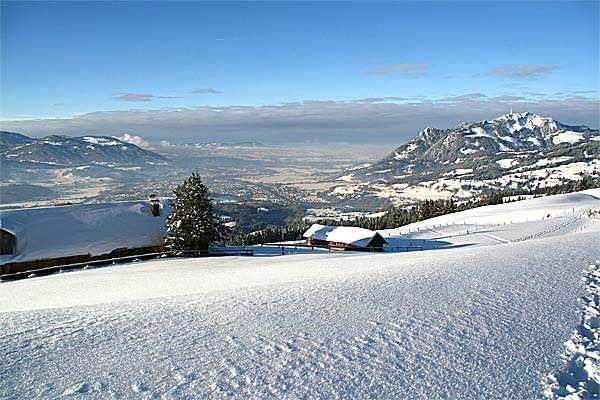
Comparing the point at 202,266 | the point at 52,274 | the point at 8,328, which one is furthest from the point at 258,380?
the point at 52,274

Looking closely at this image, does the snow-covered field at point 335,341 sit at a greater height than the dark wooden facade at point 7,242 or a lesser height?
greater

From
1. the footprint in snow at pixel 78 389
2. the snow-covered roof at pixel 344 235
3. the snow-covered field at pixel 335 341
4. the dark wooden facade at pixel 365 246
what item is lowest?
the dark wooden facade at pixel 365 246

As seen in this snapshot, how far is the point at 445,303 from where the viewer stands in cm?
1084

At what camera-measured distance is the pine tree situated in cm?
3369

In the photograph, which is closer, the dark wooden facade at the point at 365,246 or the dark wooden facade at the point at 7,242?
the dark wooden facade at the point at 7,242

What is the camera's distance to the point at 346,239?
47.4 meters

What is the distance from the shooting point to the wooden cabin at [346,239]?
45.3 meters

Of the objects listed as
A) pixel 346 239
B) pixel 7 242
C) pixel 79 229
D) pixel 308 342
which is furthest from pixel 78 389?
pixel 346 239

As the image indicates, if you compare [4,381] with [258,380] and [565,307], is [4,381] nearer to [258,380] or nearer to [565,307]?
[258,380]

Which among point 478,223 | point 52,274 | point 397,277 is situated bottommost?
point 478,223

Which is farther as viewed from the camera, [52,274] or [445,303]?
[52,274]

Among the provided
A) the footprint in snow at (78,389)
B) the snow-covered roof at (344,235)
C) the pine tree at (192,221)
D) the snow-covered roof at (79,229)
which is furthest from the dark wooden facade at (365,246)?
the footprint in snow at (78,389)

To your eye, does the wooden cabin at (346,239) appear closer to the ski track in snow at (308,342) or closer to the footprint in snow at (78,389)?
the ski track in snow at (308,342)

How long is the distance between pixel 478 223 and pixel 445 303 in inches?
2451
